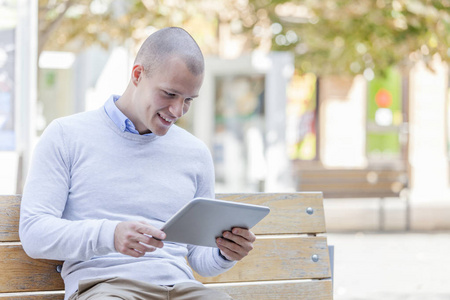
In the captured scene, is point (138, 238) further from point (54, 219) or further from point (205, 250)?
point (205, 250)

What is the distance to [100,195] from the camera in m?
2.85

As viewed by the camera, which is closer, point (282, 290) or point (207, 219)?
point (207, 219)

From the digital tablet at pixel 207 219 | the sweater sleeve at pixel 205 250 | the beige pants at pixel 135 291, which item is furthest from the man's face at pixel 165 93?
the beige pants at pixel 135 291

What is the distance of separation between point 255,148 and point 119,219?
10177 millimetres

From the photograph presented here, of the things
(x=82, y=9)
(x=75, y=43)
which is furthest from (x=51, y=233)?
(x=75, y=43)

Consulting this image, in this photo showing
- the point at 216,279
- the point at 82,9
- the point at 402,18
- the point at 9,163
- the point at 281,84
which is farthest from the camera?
the point at 281,84

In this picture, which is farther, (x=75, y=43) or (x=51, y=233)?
(x=75, y=43)

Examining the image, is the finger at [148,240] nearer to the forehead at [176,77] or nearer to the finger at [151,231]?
the finger at [151,231]

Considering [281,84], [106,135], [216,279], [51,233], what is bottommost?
[216,279]

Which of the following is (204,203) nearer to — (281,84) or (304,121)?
(281,84)

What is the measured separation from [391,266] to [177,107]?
6582 mm

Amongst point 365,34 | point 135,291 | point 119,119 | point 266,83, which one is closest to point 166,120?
point 119,119

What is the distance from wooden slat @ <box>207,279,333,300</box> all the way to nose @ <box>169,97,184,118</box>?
917 millimetres

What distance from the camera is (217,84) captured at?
42.3 ft
